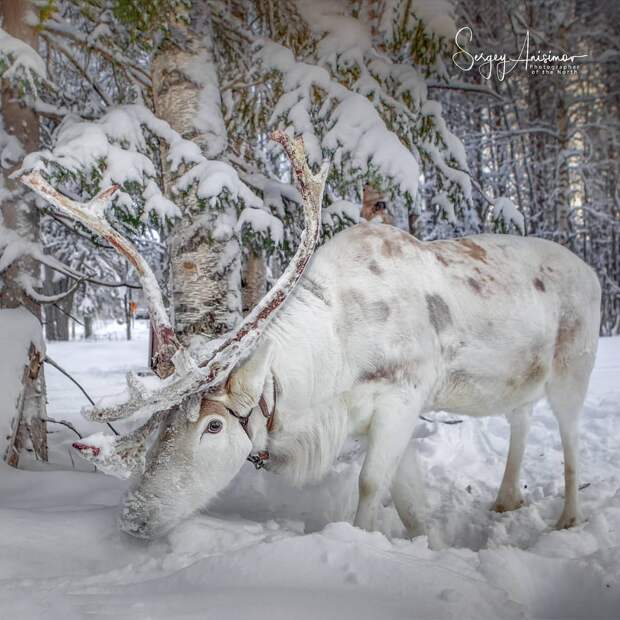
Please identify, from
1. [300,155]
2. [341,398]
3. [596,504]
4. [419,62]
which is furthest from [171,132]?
[596,504]

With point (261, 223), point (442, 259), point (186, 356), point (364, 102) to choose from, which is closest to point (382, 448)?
point (186, 356)

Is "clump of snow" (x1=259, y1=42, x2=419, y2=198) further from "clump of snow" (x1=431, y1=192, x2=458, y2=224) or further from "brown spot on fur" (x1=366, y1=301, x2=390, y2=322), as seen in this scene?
"brown spot on fur" (x1=366, y1=301, x2=390, y2=322)

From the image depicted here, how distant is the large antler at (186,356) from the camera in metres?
1.99

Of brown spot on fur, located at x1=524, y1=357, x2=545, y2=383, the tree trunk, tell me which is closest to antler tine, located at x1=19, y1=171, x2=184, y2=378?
brown spot on fur, located at x1=524, y1=357, x2=545, y2=383

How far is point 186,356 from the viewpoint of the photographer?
204cm

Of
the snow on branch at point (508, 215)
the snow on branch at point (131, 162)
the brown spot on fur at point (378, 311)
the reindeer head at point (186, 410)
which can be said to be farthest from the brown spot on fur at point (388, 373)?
the snow on branch at point (508, 215)

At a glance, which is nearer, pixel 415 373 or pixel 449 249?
pixel 415 373

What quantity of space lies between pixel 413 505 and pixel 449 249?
146 centimetres

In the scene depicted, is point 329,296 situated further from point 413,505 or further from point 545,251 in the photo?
point 545,251

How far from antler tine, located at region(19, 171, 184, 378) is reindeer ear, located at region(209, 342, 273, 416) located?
0.26 metres

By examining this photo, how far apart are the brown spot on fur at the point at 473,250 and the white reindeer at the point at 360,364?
16mm

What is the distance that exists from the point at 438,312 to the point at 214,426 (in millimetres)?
1317

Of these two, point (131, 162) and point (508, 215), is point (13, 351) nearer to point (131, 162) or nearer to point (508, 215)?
point (131, 162)

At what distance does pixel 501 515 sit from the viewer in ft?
10.7
